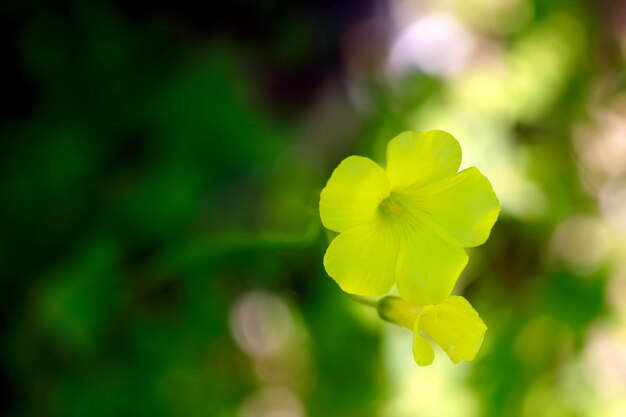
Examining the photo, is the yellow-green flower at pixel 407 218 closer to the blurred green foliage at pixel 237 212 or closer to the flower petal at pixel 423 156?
the flower petal at pixel 423 156

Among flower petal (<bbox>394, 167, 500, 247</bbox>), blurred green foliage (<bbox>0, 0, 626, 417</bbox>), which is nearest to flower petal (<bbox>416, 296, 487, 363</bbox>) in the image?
flower petal (<bbox>394, 167, 500, 247</bbox>)

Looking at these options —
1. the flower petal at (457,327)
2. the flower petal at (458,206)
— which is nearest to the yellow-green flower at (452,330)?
the flower petal at (457,327)

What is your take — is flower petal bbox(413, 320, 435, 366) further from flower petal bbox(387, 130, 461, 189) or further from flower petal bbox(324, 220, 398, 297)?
flower petal bbox(387, 130, 461, 189)

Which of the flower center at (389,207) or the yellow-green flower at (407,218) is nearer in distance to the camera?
the yellow-green flower at (407,218)

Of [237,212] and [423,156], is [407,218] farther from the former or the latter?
[237,212]

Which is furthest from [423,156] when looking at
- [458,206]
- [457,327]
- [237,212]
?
[237,212]

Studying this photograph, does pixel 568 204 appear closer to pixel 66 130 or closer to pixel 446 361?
pixel 446 361
